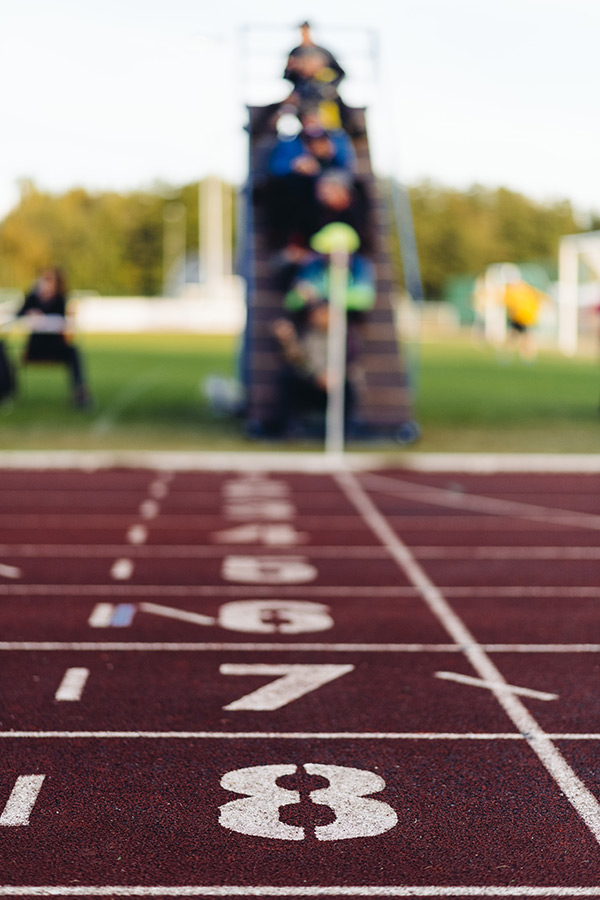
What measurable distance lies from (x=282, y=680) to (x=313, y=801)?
141 centimetres

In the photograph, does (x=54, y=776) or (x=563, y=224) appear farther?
(x=563, y=224)

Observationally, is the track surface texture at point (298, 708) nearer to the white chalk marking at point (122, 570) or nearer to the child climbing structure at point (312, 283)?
the white chalk marking at point (122, 570)

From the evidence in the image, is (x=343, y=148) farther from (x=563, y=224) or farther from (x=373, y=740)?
(x=563, y=224)

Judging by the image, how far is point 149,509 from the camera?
1039 centimetres

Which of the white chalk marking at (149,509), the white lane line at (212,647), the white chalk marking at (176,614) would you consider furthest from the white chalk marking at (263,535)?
the white lane line at (212,647)

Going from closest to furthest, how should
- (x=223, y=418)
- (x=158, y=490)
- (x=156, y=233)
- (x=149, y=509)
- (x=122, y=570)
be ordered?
(x=122, y=570) < (x=149, y=509) < (x=158, y=490) < (x=223, y=418) < (x=156, y=233)

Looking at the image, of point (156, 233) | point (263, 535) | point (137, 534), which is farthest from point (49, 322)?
point (156, 233)

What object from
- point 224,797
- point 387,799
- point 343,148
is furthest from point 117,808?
point 343,148

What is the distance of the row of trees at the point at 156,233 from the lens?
99.1 m

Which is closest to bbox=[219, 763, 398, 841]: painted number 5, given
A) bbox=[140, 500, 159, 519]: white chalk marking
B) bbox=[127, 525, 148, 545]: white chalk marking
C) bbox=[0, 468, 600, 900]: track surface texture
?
bbox=[0, 468, 600, 900]: track surface texture

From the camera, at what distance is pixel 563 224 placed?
107 m

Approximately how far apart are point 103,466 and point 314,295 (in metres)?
2.83

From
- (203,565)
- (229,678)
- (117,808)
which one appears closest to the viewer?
(117,808)

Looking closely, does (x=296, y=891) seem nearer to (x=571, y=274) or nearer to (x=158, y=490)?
(x=158, y=490)
